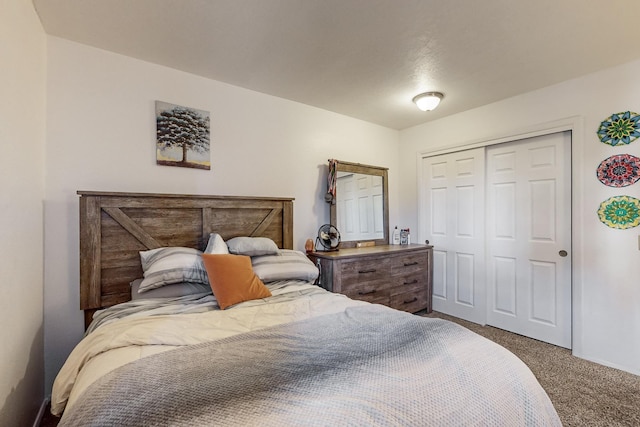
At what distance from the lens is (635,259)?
2.21m

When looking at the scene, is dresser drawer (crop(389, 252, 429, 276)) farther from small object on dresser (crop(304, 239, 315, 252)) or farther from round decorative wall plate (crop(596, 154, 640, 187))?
round decorative wall plate (crop(596, 154, 640, 187))

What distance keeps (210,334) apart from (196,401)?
1.67 ft

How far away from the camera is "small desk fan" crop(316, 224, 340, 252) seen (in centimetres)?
309

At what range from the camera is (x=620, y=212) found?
227 centimetres

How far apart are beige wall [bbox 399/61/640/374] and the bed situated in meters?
2.01

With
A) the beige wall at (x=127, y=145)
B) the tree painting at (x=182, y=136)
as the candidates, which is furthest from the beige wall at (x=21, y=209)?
the tree painting at (x=182, y=136)

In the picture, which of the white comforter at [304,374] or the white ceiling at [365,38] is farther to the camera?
the white ceiling at [365,38]

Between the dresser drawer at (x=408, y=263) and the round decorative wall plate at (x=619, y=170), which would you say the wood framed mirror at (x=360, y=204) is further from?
the round decorative wall plate at (x=619, y=170)

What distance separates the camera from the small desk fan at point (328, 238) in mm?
3090

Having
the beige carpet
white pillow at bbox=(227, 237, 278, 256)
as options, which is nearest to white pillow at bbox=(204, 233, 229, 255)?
white pillow at bbox=(227, 237, 278, 256)

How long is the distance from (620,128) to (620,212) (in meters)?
0.67

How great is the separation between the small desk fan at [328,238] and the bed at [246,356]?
1078mm

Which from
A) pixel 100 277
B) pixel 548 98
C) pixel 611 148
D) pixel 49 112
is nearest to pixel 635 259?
pixel 611 148

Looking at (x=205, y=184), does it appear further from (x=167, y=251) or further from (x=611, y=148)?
(x=611, y=148)
